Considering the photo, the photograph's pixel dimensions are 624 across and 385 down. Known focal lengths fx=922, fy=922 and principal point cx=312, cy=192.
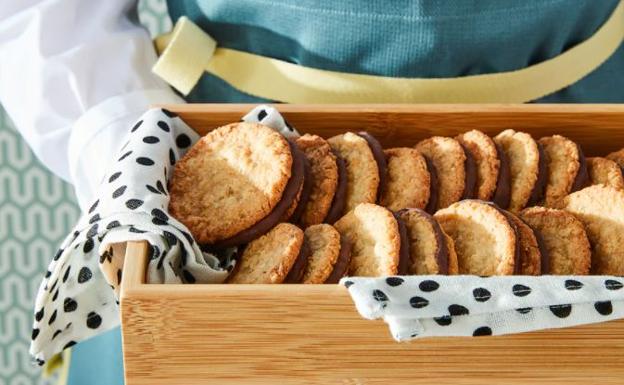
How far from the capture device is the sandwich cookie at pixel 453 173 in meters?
0.76

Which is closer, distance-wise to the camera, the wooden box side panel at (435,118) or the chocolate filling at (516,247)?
the chocolate filling at (516,247)

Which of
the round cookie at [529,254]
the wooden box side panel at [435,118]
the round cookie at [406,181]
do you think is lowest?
the round cookie at [529,254]

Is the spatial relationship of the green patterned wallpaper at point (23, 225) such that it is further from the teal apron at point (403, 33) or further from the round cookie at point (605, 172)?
the round cookie at point (605, 172)

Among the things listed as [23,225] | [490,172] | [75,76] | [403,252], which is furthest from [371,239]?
[23,225]

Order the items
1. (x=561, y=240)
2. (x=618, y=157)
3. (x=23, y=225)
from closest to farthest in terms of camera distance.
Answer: (x=561, y=240) → (x=618, y=157) → (x=23, y=225)

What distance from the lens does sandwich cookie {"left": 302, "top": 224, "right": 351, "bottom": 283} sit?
0.66m

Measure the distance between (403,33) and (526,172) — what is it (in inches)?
7.2

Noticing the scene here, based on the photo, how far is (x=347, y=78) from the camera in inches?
35.2

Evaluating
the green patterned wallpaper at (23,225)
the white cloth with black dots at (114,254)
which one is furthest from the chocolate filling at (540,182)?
the green patterned wallpaper at (23,225)

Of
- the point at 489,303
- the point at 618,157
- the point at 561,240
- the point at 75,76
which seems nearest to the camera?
the point at 489,303

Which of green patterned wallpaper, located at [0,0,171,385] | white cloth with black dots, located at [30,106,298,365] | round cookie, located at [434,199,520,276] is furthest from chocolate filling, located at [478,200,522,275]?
green patterned wallpaper, located at [0,0,171,385]

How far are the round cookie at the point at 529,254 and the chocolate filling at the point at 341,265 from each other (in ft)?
0.40

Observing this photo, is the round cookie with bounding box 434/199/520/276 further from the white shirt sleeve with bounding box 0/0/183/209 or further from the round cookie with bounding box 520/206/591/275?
the white shirt sleeve with bounding box 0/0/183/209

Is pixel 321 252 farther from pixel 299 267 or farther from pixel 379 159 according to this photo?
pixel 379 159
